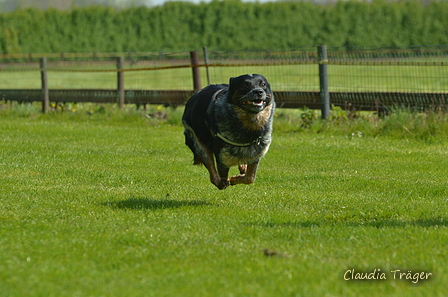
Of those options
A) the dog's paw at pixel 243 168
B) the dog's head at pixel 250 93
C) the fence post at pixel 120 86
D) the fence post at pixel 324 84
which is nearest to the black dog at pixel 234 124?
the dog's head at pixel 250 93

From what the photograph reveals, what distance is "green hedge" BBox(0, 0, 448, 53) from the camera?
50250 millimetres

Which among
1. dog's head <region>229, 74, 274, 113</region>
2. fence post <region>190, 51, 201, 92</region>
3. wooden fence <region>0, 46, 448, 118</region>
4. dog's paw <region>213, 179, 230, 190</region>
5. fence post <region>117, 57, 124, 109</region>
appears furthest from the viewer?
fence post <region>117, 57, 124, 109</region>

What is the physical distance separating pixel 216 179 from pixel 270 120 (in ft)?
3.04

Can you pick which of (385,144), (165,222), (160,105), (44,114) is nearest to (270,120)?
(165,222)

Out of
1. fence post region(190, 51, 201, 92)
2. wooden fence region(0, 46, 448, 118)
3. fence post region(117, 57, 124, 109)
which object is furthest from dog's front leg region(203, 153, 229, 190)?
fence post region(117, 57, 124, 109)

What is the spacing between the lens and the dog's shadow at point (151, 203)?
7348 millimetres

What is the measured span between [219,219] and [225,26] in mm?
45943

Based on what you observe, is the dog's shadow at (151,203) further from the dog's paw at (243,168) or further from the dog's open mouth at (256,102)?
the dog's open mouth at (256,102)

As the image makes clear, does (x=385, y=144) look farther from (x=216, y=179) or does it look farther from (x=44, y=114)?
(x=44, y=114)

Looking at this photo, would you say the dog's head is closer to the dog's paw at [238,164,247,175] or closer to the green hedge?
the dog's paw at [238,164,247,175]

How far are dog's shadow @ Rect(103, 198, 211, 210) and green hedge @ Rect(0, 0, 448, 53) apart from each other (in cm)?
4290

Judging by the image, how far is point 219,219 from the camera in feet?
21.8

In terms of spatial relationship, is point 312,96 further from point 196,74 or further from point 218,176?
point 218,176

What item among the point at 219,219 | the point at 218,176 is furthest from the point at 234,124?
the point at 219,219
